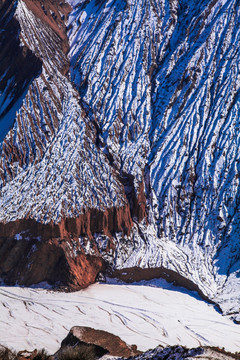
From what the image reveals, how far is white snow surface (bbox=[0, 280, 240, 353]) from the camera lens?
39.7 m

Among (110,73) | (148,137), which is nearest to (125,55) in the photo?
(110,73)

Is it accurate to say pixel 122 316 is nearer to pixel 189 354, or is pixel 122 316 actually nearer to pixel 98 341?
pixel 98 341

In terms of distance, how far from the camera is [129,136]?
5741cm

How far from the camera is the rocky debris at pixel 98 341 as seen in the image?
30455 mm

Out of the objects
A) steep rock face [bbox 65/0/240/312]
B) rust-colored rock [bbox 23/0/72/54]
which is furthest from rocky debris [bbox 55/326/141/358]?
rust-colored rock [bbox 23/0/72/54]

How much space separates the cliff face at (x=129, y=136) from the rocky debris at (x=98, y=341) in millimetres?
13049

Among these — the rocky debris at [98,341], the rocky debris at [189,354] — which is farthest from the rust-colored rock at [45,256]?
the rocky debris at [189,354]

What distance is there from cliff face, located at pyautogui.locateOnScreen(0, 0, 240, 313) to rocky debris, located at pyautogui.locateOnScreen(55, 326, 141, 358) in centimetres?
1305

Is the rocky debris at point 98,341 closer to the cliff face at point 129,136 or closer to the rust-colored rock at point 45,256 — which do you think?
the rust-colored rock at point 45,256

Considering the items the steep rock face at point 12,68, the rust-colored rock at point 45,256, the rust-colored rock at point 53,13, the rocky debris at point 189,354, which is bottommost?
the rust-colored rock at point 45,256

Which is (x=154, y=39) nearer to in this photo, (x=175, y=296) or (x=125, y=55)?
(x=125, y=55)

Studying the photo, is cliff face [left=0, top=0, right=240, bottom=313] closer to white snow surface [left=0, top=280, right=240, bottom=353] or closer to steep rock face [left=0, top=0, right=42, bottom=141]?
steep rock face [left=0, top=0, right=42, bottom=141]

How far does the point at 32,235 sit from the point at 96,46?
2409 cm

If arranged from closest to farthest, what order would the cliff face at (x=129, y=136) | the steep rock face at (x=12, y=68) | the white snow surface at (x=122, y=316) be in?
1. the white snow surface at (x=122, y=316)
2. the cliff face at (x=129, y=136)
3. the steep rock face at (x=12, y=68)
